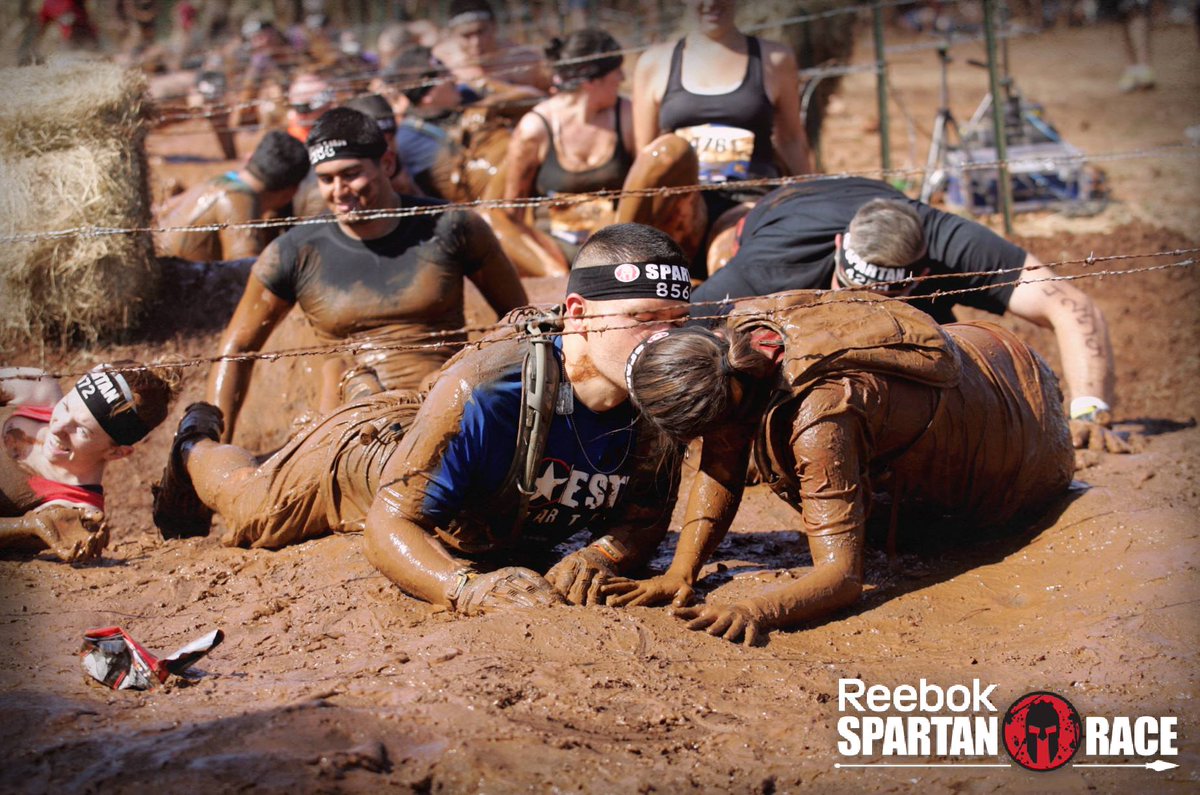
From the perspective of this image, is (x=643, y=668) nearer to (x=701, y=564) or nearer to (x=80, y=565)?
(x=701, y=564)

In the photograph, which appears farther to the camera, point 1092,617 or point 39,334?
point 39,334

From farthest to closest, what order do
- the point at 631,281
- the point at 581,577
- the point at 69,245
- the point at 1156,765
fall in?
the point at 69,245 → the point at 581,577 → the point at 631,281 → the point at 1156,765

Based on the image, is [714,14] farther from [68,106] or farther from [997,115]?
[68,106]

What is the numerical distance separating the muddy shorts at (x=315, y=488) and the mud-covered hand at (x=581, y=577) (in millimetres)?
1014

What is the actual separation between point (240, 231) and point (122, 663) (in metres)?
5.16

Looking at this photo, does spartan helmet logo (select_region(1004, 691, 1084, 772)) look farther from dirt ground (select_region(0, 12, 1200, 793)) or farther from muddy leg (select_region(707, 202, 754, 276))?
muddy leg (select_region(707, 202, 754, 276))

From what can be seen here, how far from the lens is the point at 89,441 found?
504cm

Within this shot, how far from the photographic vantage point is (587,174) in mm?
7668

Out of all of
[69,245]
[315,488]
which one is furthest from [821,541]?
[69,245]

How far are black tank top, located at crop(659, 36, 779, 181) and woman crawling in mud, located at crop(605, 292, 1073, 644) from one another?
2.87 meters

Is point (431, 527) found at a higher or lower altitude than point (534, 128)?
lower

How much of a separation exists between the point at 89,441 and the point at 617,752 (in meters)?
2.96

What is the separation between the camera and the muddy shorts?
15.6 ft

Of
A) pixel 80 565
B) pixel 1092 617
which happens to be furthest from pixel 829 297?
pixel 80 565
